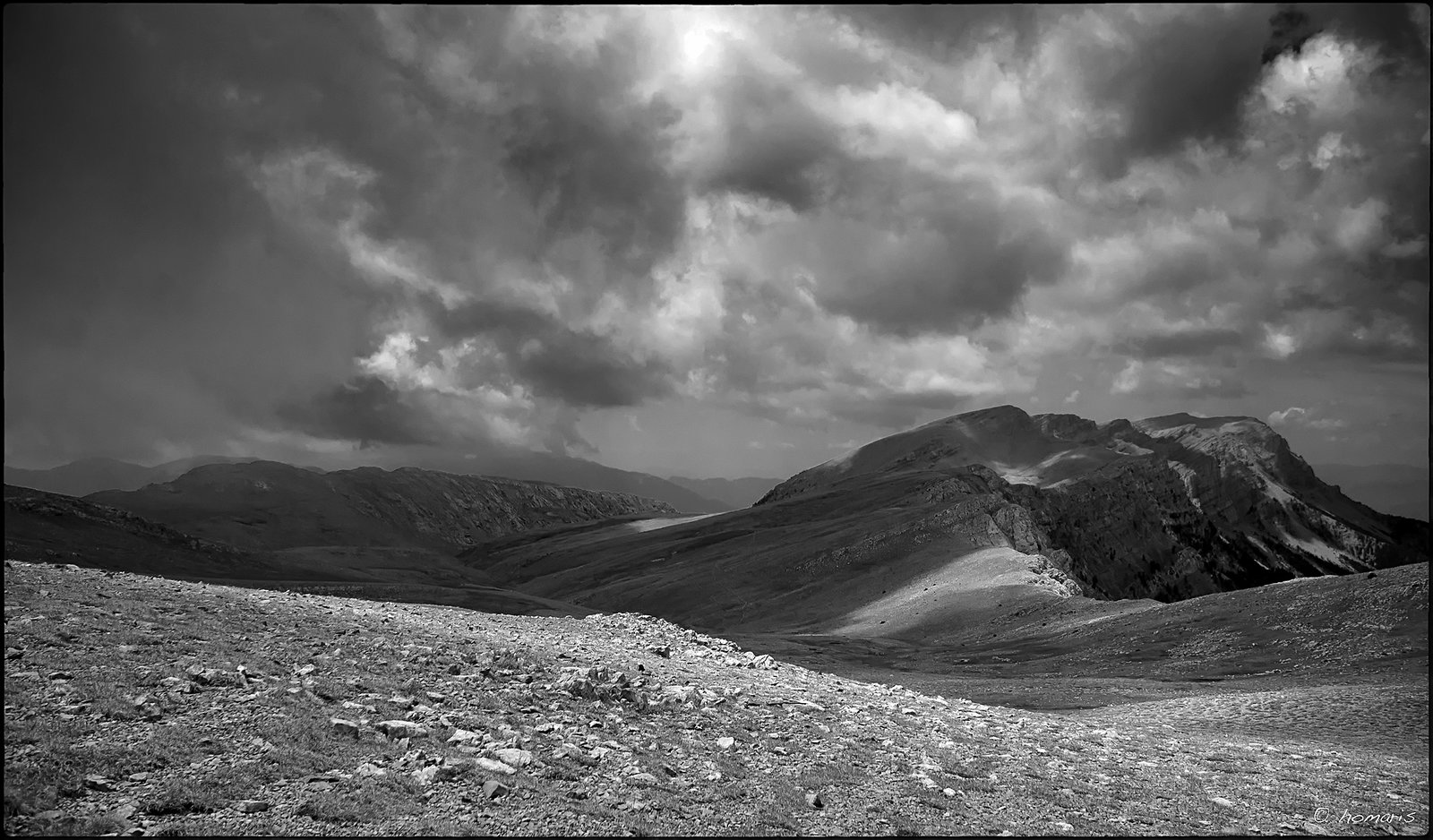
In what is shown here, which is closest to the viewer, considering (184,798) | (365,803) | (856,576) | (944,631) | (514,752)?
(184,798)

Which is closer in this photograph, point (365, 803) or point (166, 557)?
point (365, 803)

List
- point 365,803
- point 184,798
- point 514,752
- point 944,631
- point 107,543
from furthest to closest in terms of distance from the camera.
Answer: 1. point 107,543
2. point 944,631
3. point 514,752
4. point 365,803
5. point 184,798

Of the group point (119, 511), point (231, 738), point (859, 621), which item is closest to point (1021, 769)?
point (231, 738)

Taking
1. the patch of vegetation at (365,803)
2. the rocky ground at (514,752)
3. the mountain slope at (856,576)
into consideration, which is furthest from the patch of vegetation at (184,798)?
the mountain slope at (856,576)

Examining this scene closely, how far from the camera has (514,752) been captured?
14.7 meters

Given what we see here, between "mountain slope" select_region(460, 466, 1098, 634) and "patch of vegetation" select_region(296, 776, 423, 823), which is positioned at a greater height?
"patch of vegetation" select_region(296, 776, 423, 823)

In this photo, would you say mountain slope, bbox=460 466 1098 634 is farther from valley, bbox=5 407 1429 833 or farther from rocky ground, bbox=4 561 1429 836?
rocky ground, bbox=4 561 1429 836

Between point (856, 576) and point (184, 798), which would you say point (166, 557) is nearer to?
point (856, 576)

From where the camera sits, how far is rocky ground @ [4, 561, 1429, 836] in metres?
12.1

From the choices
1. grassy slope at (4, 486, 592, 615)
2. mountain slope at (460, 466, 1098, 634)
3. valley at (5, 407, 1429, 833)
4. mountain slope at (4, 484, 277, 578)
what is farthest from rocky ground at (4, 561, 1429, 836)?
mountain slope at (4, 484, 277, 578)

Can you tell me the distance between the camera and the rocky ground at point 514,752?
12.1 meters

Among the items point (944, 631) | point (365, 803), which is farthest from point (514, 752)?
point (944, 631)

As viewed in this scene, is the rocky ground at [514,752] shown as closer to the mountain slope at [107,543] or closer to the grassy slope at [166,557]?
the grassy slope at [166,557]

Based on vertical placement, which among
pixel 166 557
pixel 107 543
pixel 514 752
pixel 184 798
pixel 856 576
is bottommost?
pixel 856 576
